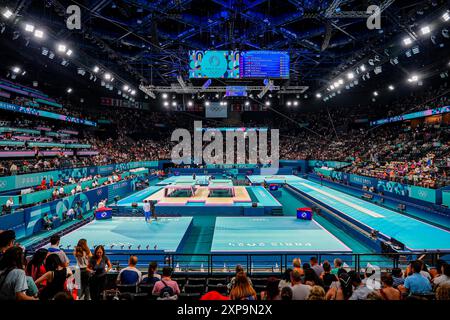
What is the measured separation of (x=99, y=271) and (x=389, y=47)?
23.8 m

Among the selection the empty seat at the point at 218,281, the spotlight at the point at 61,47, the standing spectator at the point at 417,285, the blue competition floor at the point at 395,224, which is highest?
the spotlight at the point at 61,47

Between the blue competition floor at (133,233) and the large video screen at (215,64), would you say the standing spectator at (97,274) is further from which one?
the large video screen at (215,64)

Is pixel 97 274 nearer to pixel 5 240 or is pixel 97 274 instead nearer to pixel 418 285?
pixel 5 240

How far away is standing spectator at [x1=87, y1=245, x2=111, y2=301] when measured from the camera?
5168 mm

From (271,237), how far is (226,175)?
27755 millimetres

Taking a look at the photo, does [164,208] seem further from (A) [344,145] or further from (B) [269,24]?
(A) [344,145]

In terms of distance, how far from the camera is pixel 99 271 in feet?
17.2

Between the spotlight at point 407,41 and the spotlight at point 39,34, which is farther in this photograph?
the spotlight at point 407,41

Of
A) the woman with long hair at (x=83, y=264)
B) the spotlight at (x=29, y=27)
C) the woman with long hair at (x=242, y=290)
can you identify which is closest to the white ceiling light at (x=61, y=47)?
the spotlight at (x=29, y=27)

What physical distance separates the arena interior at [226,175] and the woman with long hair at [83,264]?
6 cm

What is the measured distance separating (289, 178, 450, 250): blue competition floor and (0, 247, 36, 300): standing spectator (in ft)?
39.7

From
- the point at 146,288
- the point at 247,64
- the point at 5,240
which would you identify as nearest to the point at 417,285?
the point at 146,288

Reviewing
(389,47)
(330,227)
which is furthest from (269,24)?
(330,227)

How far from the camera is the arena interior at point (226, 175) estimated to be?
5238mm
